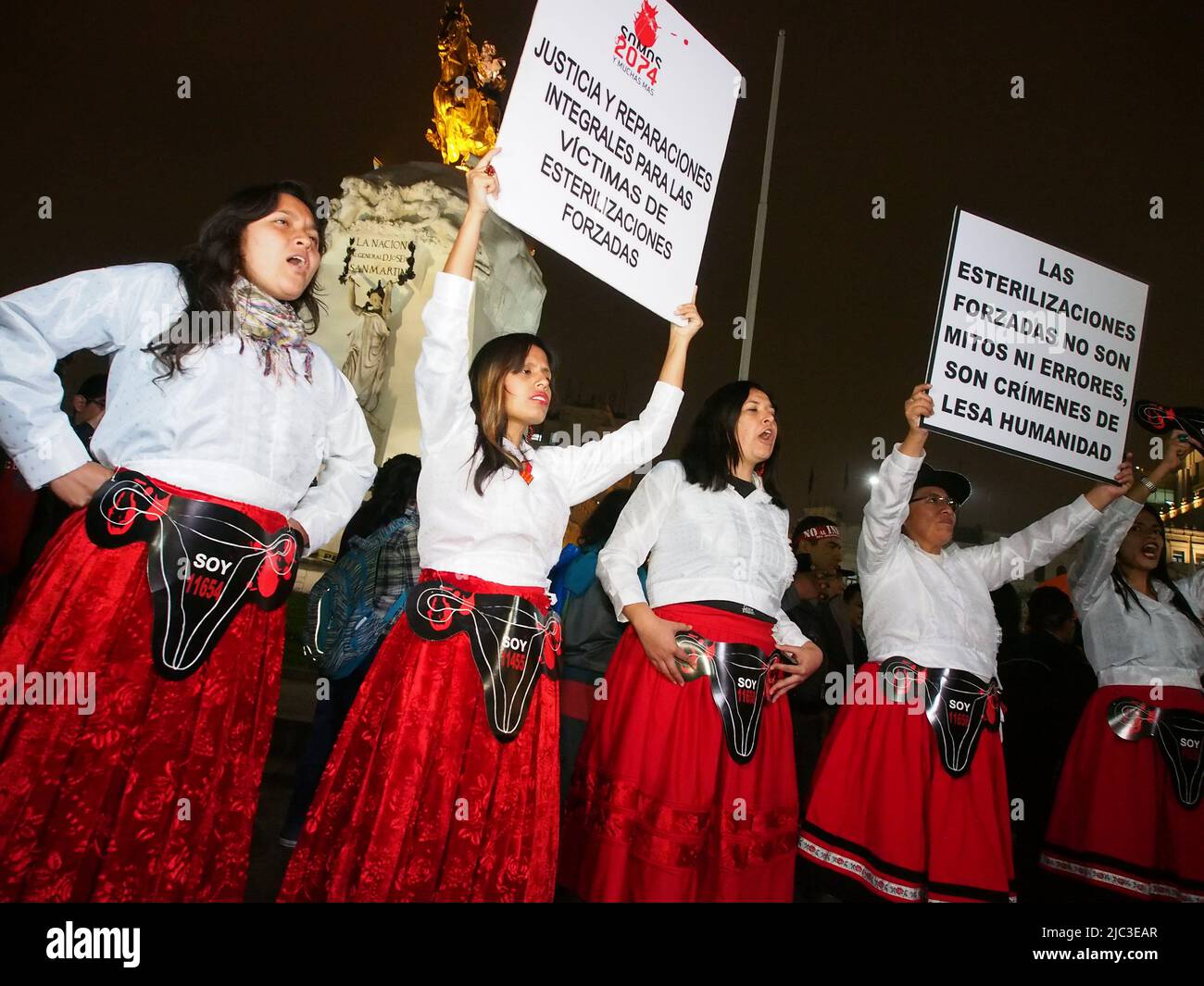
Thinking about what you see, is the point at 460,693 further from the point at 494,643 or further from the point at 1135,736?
the point at 1135,736

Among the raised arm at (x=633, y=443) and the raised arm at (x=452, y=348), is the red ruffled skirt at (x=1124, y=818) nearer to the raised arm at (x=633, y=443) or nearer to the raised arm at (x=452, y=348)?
the raised arm at (x=633, y=443)

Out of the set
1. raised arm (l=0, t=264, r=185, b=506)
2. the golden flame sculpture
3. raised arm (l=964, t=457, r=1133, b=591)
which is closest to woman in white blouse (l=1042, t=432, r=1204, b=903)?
raised arm (l=964, t=457, r=1133, b=591)

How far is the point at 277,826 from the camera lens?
423 centimetres

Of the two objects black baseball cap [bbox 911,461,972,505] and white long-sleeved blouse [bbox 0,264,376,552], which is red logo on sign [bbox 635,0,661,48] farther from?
black baseball cap [bbox 911,461,972,505]

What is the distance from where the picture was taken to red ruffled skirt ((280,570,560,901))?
2252mm

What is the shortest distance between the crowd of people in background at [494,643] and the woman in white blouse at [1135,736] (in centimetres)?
2

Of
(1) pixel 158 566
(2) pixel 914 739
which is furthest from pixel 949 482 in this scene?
(1) pixel 158 566

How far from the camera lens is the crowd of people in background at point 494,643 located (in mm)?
2061

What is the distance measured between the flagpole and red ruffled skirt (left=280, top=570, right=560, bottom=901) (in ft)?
16.4

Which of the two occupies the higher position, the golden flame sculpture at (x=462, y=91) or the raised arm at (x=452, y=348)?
the golden flame sculpture at (x=462, y=91)

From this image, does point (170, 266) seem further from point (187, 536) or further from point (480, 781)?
point (480, 781)

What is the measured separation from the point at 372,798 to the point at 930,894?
230 centimetres

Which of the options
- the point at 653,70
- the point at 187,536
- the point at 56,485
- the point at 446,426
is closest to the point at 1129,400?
the point at 653,70

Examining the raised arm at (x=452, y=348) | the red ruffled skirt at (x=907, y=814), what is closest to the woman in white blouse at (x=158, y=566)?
the raised arm at (x=452, y=348)
